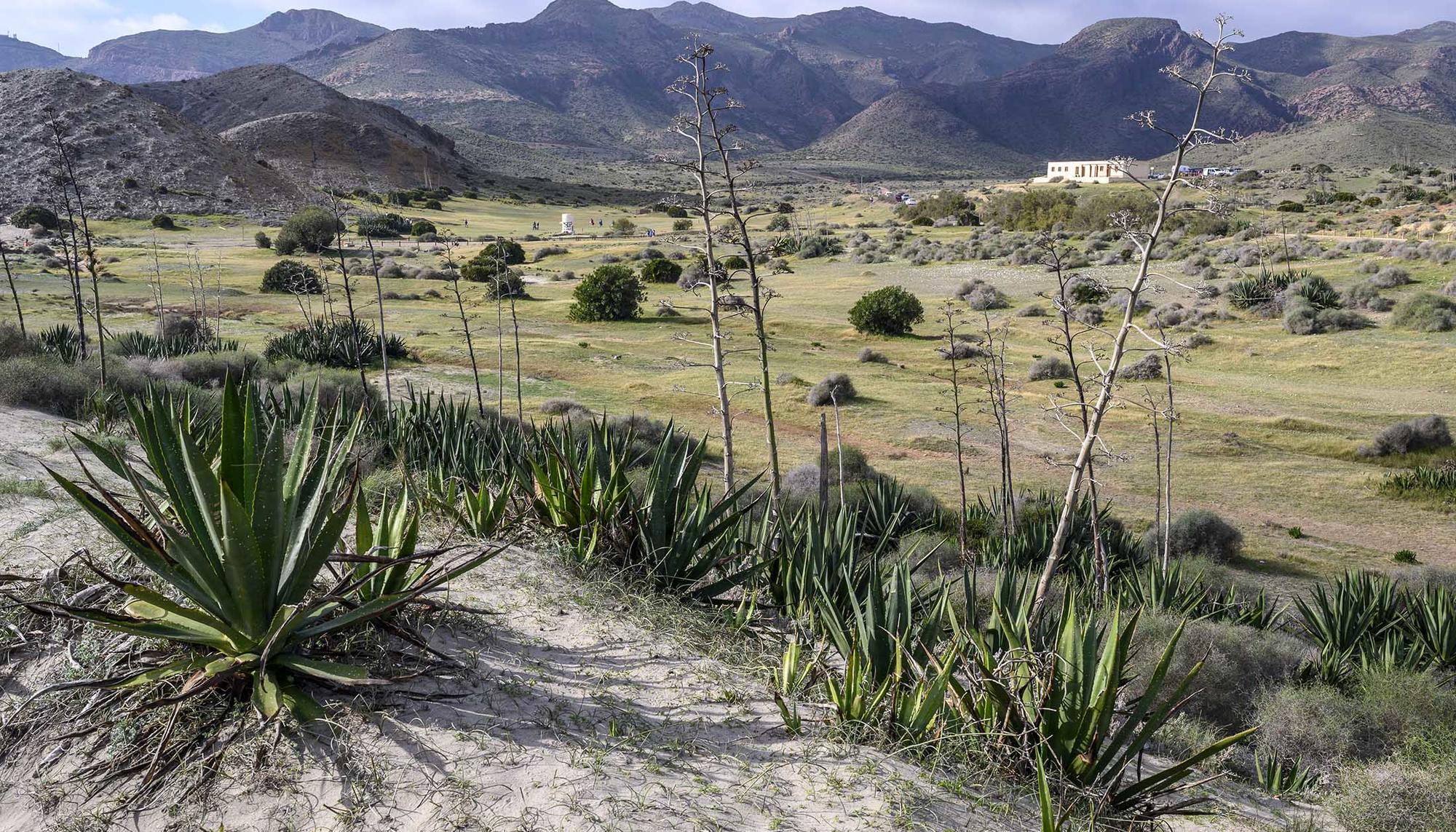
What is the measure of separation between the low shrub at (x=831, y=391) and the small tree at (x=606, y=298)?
10727 millimetres

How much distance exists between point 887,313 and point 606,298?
27.9 ft

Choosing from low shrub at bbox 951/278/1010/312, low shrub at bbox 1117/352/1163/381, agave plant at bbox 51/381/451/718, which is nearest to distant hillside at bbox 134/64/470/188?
low shrub at bbox 951/278/1010/312

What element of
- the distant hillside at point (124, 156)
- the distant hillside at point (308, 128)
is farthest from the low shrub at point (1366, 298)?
the distant hillside at point (308, 128)

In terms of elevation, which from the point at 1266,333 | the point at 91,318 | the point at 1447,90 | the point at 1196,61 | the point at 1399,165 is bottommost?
the point at 1266,333

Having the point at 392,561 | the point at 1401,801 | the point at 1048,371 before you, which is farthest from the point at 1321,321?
the point at 392,561

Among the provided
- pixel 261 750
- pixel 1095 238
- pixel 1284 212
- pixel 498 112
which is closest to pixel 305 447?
pixel 261 750

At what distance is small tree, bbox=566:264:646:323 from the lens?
28.8 metres

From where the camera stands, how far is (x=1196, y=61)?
607 ft

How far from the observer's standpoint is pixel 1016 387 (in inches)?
826

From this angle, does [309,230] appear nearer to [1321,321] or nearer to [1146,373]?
[1146,373]

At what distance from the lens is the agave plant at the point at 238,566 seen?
11.1 ft

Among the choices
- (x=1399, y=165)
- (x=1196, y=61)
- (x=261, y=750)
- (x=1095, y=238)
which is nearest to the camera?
(x=261, y=750)

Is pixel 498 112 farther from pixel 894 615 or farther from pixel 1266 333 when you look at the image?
pixel 894 615

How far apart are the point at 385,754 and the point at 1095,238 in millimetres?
45984
